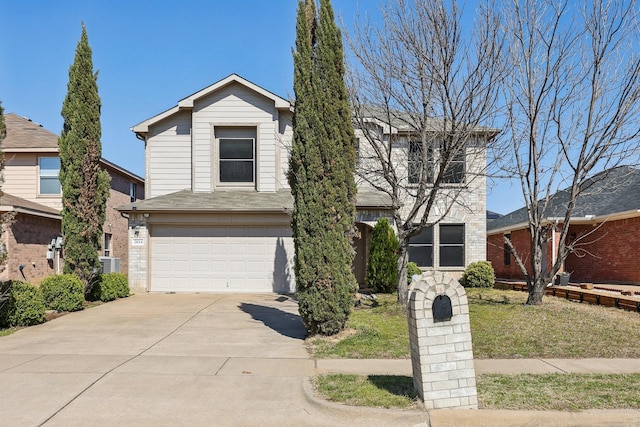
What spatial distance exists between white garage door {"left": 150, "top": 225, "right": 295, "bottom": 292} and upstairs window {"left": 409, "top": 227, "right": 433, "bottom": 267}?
4.77m

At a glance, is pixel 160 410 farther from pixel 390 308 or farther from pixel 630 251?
pixel 630 251

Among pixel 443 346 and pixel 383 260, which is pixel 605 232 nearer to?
pixel 383 260

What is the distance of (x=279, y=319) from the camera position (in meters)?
11.4

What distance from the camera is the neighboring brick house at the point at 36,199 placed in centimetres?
1678

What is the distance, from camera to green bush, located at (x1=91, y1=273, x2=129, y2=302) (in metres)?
14.2

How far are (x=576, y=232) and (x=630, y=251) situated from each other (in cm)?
295

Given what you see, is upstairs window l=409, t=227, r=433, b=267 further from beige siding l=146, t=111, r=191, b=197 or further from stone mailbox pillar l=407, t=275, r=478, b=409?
stone mailbox pillar l=407, t=275, r=478, b=409

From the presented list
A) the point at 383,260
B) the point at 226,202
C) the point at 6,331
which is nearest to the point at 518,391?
the point at 6,331

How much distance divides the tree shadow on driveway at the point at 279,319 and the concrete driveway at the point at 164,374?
0.02 m

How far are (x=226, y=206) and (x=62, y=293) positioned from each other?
17.9 feet

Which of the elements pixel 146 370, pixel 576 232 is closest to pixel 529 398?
pixel 146 370

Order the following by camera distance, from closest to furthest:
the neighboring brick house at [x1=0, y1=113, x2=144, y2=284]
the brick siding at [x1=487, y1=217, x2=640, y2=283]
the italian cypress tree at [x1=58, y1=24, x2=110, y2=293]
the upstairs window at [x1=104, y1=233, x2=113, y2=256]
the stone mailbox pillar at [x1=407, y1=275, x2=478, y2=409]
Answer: the stone mailbox pillar at [x1=407, y1=275, x2=478, y2=409] → the italian cypress tree at [x1=58, y1=24, x2=110, y2=293] → the neighboring brick house at [x1=0, y1=113, x2=144, y2=284] → the brick siding at [x1=487, y1=217, x2=640, y2=283] → the upstairs window at [x1=104, y1=233, x2=113, y2=256]

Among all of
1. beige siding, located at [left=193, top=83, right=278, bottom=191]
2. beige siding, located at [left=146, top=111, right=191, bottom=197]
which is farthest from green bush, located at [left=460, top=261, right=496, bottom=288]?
beige siding, located at [left=146, top=111, right=191, bottom=197]

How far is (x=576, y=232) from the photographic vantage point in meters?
20.5
